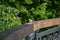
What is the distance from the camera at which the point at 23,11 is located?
4602 millimetres

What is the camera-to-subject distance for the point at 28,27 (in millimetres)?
1743

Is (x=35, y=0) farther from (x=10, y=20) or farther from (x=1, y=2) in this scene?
(x=10, y=20)

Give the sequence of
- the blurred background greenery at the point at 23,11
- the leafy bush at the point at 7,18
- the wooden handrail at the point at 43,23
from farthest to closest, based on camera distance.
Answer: the blurred background greenery at the point at 23,11, the leafy bush at the point at 7,18, the wooden handrail at the point at 43,23

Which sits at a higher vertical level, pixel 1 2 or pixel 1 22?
pixel 1 2

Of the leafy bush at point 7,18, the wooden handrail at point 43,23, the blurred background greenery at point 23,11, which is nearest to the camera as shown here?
the wooden handrail at point 43,23

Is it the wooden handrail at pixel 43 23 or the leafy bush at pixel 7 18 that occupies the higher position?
the wooden handrail at pixel 43 23

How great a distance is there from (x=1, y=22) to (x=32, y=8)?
1.17m

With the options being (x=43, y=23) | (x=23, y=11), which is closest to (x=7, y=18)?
(x=23, y=11)

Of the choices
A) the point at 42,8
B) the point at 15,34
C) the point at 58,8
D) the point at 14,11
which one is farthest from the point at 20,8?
the point at 15,34

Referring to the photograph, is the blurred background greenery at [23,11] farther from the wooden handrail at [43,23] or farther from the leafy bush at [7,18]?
the wooden handrail at [43,23]

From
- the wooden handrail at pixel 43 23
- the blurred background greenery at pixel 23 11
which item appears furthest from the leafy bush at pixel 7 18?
the wooden handrail at pixel 43 23

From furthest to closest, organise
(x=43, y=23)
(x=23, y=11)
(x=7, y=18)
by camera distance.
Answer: (x=23, y=11), (x=7, y=18), (x=43, y=23)

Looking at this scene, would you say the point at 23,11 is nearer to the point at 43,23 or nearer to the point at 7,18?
the point at 7,18

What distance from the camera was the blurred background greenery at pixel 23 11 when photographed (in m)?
3.95
